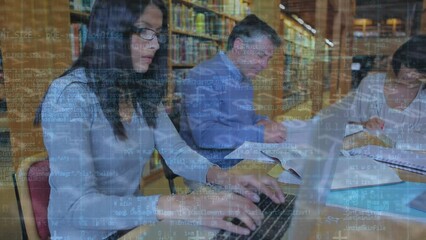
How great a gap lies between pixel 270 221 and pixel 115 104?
0.45 m

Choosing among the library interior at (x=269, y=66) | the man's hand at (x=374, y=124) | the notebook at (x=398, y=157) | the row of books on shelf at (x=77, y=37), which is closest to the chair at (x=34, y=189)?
the library interior at (x=269, y=66)

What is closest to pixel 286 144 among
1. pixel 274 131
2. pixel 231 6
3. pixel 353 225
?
pixel 274 131

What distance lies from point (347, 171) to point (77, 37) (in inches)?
28.5

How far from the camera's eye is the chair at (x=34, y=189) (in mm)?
830

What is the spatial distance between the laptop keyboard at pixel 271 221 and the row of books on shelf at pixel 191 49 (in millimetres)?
403

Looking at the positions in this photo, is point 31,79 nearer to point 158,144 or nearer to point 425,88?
point 158,144

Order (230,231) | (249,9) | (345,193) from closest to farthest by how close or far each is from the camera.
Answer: (230,231) < (345,193) < (249,9)

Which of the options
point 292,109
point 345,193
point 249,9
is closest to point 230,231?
point 345,193

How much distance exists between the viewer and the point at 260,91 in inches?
38.9

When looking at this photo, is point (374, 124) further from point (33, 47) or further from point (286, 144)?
point (33, 47)

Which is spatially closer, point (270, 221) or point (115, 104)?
point (270, 221)

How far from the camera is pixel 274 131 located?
3.25ft

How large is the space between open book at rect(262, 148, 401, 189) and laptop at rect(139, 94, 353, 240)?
3 cm

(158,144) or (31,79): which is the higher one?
(31,79)
